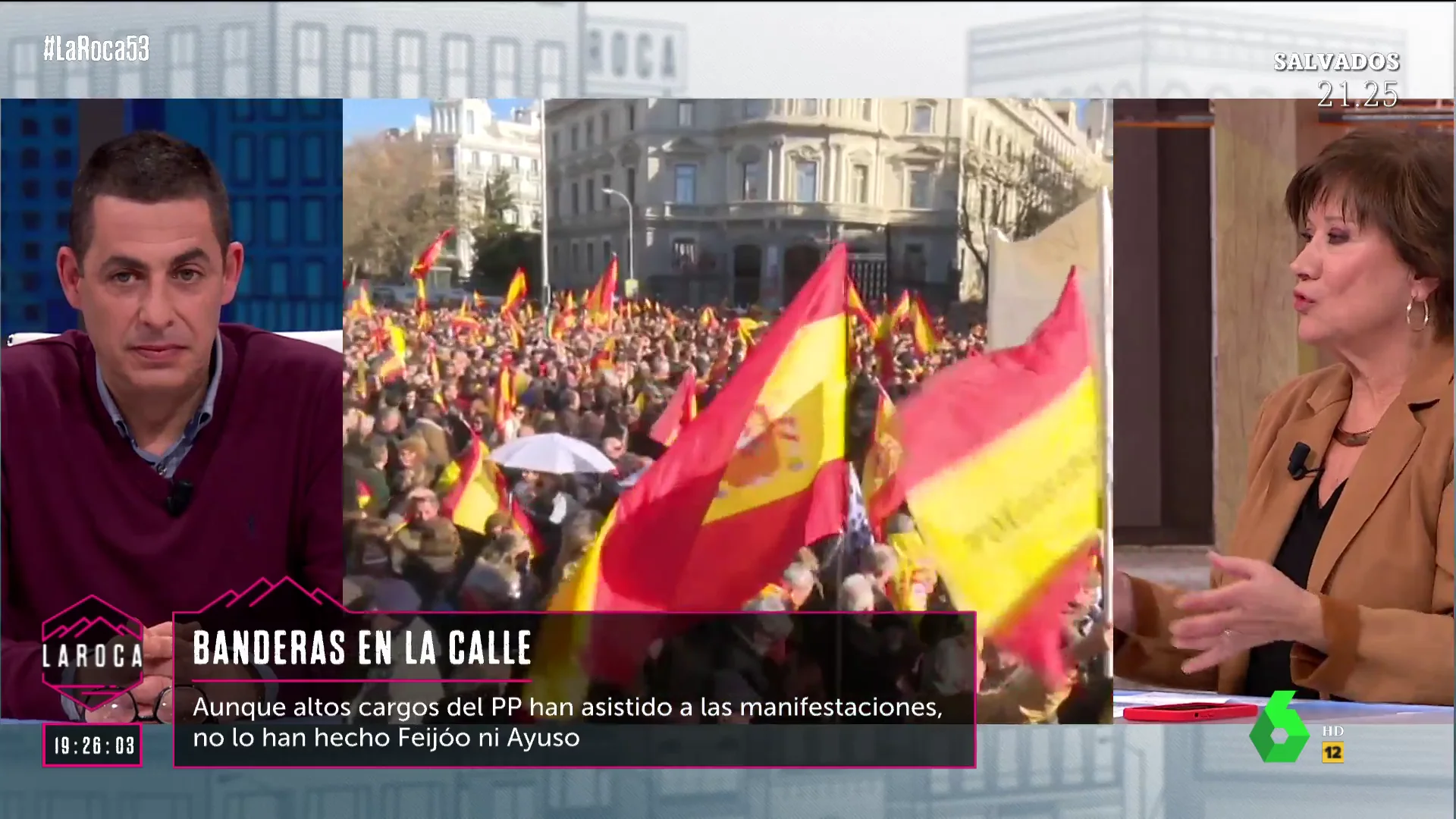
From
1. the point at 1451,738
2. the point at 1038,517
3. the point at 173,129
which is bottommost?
the point at 1451,738

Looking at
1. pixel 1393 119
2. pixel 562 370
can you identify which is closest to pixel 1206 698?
pixel 1393 119

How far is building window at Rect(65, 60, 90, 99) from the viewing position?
2.75m

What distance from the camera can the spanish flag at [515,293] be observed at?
9.00ft

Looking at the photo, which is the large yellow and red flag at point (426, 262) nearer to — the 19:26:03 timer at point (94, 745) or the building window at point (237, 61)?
the building window at point (237, 61)

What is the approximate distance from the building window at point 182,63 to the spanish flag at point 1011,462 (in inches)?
59.4

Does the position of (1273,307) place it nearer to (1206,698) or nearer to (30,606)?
(1206,698)

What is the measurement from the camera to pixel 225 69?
2.78m

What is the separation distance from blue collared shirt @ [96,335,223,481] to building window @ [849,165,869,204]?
1.24 metres

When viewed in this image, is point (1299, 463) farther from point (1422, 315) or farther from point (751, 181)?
point (751, 181)

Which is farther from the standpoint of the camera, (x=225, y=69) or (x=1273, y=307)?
(x=1273, y=307)

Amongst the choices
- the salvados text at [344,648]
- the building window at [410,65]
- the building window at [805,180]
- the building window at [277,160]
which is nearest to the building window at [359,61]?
the building window at [410,65]

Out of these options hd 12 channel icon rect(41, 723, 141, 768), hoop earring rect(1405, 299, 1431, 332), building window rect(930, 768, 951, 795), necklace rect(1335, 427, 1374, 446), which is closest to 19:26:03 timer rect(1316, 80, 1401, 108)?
hoop earring rect(1405, 299, 1431, 332)

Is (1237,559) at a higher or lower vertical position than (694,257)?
lower

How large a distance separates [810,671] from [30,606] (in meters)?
1.50
